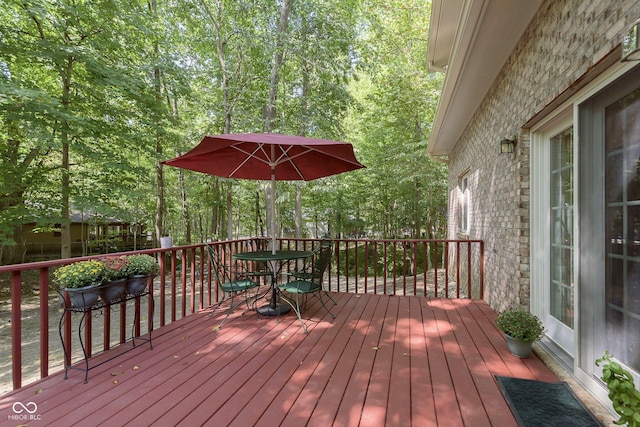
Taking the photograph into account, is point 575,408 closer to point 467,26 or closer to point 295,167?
point 467,26

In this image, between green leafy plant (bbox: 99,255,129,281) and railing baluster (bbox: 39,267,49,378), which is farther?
green leafy plant (bbox: 99,255,129,281)

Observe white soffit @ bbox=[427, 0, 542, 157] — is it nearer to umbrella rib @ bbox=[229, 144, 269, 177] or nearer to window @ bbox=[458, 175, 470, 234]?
window @ bbox=[458, 175, 470, 234]

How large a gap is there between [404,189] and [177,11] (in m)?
9.58

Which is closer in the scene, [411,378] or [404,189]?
[411,378]

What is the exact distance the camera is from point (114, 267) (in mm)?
2449

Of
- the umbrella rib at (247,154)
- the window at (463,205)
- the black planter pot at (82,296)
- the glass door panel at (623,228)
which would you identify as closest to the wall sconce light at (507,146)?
the glass door panel at (623,228)

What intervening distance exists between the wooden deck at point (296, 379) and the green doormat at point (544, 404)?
0.07 metres

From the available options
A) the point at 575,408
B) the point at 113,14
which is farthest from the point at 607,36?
the point at 113,14

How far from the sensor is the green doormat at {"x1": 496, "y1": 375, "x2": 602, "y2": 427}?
5.51ft

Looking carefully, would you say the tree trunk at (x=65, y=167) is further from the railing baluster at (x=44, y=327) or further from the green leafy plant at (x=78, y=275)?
the green leafy plant at (x=78, y=275)

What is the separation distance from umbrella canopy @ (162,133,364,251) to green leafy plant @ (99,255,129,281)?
111 centimetres

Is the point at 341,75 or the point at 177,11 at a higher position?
the point at 177,11

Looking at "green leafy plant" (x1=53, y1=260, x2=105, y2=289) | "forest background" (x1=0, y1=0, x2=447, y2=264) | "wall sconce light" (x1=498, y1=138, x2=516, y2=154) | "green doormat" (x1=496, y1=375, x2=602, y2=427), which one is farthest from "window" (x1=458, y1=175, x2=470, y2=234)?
"green leafy plant" (x1=53, y1=260, x2=105, y2=289)

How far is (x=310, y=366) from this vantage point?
7.72ft
